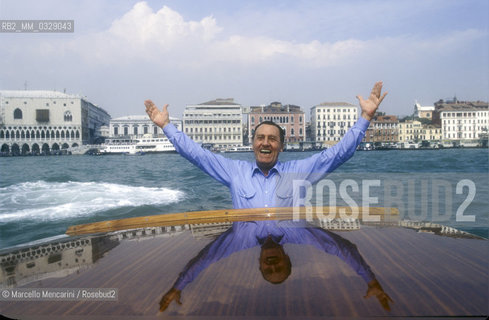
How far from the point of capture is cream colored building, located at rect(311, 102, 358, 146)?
52125 millimetres

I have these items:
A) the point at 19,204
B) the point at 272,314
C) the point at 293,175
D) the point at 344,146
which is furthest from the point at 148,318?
the point at 19,204

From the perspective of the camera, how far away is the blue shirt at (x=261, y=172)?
1.80 meters

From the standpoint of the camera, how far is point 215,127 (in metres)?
52.1

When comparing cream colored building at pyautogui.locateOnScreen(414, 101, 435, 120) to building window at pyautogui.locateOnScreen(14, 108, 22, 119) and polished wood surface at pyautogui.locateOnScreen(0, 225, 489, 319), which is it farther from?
polished wood surface at pyautogui.locateOnScreen(0, 225, 489, 319)

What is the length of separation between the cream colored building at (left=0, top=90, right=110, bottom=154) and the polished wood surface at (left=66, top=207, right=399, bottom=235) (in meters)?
51.3

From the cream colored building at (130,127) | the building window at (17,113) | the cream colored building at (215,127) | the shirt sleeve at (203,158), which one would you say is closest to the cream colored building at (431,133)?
the cream colored building at (215,127)

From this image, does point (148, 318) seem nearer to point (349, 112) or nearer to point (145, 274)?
point (145, 274)

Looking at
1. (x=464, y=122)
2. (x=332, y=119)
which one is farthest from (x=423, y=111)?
(x=332, y=119)

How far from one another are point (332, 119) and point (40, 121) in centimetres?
3789

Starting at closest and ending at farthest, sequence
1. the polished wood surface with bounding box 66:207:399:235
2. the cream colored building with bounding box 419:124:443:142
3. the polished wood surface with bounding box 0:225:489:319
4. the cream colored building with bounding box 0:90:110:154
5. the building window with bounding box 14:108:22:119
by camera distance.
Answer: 1. the polished wood surface with bounding box 0:225:489:319
2. the polished wood surface with bounding box 66:207:399:235
3. the cream colored building with bounding box 0:90:110:154
4. the building window with bounding box 14:108:22:119
5. the cream colored building with bounding box 419:124:443:142

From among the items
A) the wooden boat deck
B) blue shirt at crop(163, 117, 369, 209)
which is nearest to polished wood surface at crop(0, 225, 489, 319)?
the wooden boat deck

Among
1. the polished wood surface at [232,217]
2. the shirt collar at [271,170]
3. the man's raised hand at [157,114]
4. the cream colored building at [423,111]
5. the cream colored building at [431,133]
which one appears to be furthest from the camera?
the cream colored building at [423,111]

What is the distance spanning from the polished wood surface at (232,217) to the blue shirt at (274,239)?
0.27 feet

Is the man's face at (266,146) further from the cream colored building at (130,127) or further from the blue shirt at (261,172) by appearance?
the cream colored building at (130,127)
